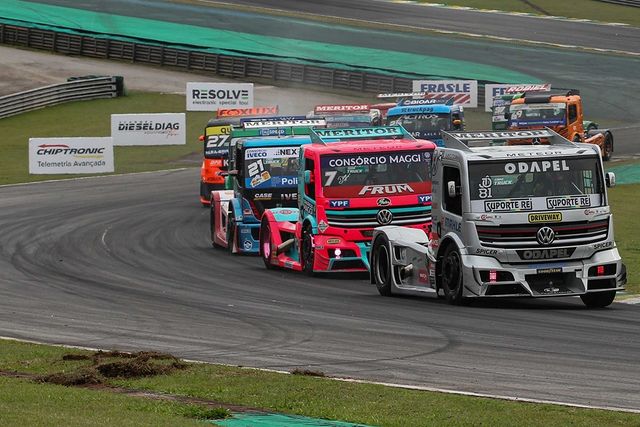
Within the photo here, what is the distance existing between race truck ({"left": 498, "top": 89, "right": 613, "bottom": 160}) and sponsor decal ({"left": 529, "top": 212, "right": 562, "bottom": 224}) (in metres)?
26.2

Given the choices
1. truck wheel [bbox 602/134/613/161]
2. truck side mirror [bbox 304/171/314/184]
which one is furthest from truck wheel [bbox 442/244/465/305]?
truck wheel [bbox 602/134/613/161]

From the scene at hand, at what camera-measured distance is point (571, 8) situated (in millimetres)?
79562

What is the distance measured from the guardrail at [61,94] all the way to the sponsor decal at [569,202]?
41776mm

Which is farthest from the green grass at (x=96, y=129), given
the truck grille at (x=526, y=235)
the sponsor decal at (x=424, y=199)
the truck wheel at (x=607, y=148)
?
the truck grille at (x=526, y=235)

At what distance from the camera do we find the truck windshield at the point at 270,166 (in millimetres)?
26062

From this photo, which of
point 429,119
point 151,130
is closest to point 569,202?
point 429,119

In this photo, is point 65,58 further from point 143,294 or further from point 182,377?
point 182,377

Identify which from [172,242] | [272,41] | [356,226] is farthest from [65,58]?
[356,226]

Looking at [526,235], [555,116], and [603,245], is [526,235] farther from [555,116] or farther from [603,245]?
[555,116]

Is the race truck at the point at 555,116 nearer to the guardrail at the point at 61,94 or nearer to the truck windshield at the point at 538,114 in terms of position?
the truck windshield at the point at 538,114

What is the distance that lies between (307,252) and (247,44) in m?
44.4

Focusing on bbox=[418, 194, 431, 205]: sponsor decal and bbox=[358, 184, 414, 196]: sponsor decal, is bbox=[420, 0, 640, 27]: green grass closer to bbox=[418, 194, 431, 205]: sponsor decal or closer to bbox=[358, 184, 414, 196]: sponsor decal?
bbox=[418, 194, 431, 205]: sponsor decal

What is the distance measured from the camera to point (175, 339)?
1574 centimetres

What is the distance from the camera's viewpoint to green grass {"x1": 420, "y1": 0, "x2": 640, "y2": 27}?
76.2 metres
